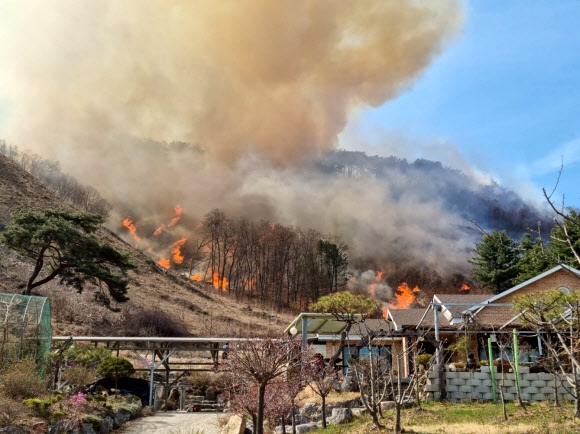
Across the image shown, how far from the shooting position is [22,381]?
57.1 ft

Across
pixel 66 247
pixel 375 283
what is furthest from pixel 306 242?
pixel 66 247

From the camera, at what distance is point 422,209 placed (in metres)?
131

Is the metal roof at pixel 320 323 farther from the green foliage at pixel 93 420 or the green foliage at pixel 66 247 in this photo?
the green foliage at pixel 66 247

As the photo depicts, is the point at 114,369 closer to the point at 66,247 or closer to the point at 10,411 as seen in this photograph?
the point at 66,247

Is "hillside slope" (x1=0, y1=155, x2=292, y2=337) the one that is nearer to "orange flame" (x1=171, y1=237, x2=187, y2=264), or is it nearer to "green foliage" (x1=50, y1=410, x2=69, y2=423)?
"green foliage" (x1=50, y1=410, x2=69, y2=423)

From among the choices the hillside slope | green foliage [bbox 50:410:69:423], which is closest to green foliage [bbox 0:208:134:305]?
the hillside slope

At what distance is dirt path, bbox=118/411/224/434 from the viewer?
19781 mm

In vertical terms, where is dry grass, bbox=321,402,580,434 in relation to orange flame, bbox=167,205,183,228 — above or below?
below

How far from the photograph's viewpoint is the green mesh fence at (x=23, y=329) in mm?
19156

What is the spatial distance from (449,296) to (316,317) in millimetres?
12828

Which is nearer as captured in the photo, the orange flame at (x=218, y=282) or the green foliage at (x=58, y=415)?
the green foliage at (x=58, y=415)

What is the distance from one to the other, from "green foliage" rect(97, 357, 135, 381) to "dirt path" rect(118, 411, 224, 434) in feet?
10.6

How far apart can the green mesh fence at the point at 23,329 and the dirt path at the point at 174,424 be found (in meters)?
4.54

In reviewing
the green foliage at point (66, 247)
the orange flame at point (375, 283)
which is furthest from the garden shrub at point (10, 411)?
the orange flame at point (375, 283)
